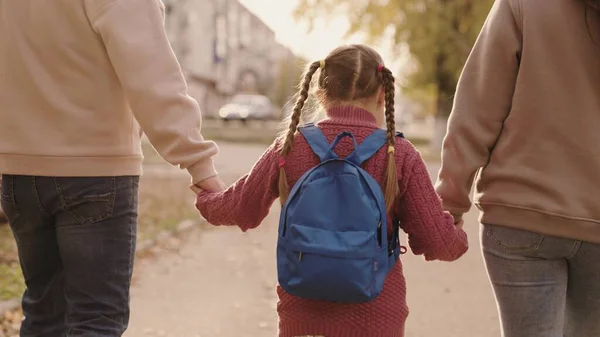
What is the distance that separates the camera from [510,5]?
262 cm

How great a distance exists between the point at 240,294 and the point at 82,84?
339cm

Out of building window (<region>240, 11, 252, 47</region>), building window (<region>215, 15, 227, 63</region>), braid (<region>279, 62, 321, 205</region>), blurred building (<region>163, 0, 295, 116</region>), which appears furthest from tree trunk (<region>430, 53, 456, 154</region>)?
building window (<region>240, 11, 252, 47</region>)

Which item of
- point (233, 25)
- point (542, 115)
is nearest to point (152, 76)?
point (542, 115)

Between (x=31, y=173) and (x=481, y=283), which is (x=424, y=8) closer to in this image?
(x=481, y=283)

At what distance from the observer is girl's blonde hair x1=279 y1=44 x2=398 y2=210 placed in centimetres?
261

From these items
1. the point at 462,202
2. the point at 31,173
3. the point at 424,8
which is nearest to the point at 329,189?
the point at 462,202

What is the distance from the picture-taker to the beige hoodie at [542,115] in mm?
2547

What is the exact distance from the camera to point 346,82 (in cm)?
265

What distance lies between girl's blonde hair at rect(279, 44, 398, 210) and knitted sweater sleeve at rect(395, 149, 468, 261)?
13 centimetres

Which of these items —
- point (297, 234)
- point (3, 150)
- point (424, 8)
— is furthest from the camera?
point (424, 8)

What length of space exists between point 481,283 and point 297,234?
4.29 metres

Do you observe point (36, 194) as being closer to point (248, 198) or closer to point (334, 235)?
point (248, 198)

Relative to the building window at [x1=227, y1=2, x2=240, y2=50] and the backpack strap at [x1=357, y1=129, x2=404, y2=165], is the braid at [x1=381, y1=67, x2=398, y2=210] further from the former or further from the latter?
the building window at [x1=227, y1=2, x2=240, y2=50]

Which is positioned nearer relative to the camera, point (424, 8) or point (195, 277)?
point (195, 277)
